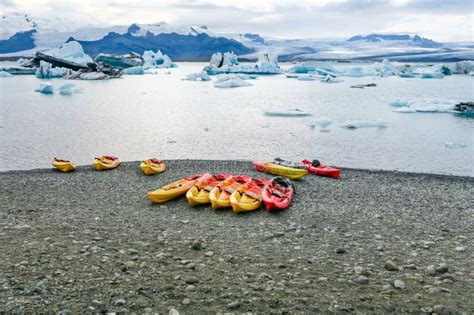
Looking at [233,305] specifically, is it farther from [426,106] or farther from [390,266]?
[426,106]

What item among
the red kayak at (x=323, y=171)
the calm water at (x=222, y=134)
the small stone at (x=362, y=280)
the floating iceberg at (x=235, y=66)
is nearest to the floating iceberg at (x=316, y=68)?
the floating iceberg at (x=235, y=66)

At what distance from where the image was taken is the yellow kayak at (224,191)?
7.95m

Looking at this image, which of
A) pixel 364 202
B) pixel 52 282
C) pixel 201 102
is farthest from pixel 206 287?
pixel 201 102

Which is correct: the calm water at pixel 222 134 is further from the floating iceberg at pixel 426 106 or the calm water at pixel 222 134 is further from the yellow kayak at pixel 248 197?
the yellow kayak at pixel 248 197

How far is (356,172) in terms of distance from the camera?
11.8 meters

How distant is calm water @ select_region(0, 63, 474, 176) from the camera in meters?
14.8

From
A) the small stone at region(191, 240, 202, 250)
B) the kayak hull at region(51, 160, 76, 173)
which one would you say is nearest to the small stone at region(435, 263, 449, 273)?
the small stone at region(191, 240, 202, 250)

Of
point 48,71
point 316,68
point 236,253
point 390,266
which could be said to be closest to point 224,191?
point 236,253

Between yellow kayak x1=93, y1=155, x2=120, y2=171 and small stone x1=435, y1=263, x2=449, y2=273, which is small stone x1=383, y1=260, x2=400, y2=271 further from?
yellow kayak x1=93, y1=155, x2=120, y2=171

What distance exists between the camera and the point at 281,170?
35.6 ft

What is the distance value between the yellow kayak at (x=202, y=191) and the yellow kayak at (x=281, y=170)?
1.65m

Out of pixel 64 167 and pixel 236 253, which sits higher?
pixel 236 253

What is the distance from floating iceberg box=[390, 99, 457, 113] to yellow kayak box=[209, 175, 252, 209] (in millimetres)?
18877

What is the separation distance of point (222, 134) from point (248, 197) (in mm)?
11119
